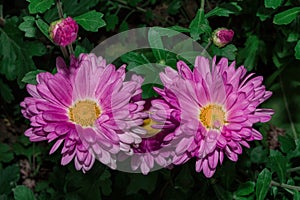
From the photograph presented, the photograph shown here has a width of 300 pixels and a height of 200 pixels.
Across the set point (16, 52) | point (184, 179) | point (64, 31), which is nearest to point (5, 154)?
point (16, 52)

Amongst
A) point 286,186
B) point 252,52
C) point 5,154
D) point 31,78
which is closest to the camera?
point 31,78

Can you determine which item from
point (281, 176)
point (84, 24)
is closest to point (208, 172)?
point (281, 176)

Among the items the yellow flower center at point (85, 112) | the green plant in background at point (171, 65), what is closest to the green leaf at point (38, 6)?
the green plant in background at point (171, 65)

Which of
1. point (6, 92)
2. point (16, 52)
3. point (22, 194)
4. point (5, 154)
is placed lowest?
point (5, 154)

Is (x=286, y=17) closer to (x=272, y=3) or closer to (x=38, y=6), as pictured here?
(x=272, y=3)

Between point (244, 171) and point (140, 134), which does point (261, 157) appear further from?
point (140, 134)

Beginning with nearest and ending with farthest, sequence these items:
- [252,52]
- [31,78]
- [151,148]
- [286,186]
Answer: [151,148] → [31,78] → [286,186] → [252,52]

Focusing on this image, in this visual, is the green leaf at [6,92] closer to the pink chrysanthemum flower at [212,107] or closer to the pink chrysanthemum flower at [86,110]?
the pink chrysanthemum flower at [86,110]
